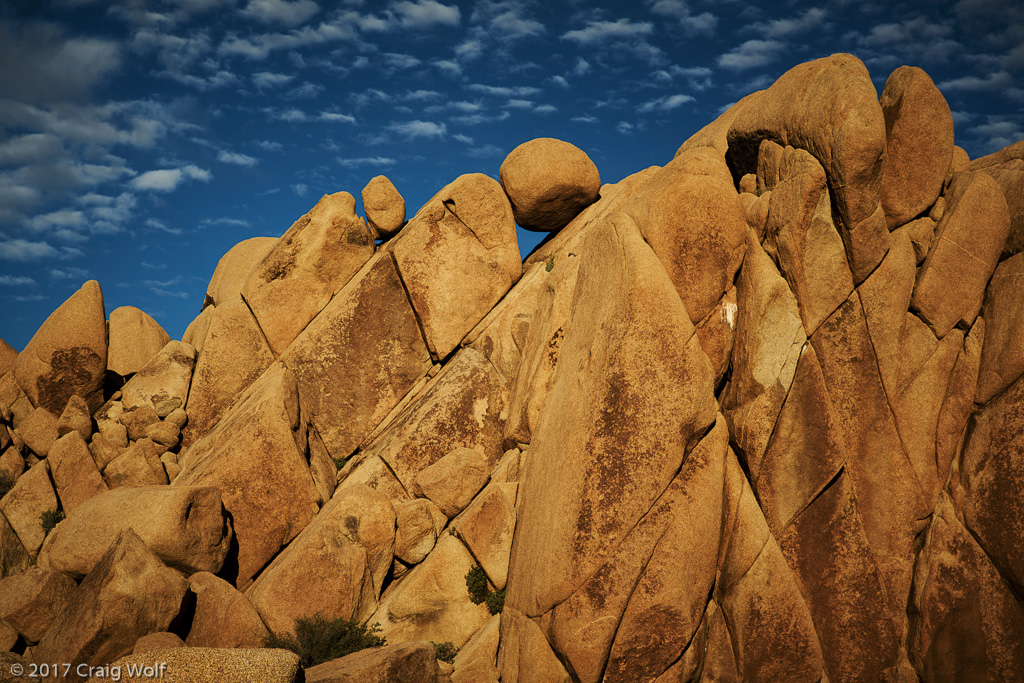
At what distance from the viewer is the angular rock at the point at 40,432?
21203 millimetres

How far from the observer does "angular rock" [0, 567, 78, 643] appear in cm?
1532

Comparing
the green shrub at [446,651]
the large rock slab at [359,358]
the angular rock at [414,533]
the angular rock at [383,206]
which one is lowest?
the green shrub at [446,651]

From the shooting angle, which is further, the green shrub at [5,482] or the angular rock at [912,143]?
the green shrub at [5,482]

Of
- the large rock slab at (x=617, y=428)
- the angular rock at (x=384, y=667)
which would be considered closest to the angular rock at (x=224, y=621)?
the angular rock at (x=384, y=667)

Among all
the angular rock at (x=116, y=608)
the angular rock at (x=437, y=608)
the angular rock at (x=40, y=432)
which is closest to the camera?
the angular rock at (x=116, y=608)

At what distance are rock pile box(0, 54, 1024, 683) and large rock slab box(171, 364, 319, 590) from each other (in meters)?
0.06

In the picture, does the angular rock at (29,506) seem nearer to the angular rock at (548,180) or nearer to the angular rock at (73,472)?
the angular rock at (73,472)

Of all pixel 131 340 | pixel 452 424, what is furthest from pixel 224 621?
pixel 131 340

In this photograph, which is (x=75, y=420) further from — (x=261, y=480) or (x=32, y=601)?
(x=261, y=480)

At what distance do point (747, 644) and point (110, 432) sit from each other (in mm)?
20332

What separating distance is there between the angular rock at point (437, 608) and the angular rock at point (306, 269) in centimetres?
1022

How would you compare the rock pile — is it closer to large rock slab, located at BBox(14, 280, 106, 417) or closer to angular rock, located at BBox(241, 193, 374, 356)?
angular rock, located at BBox(241, 193, 374, 356)

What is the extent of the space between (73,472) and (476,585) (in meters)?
13.7

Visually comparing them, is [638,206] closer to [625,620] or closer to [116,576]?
[625,620]
